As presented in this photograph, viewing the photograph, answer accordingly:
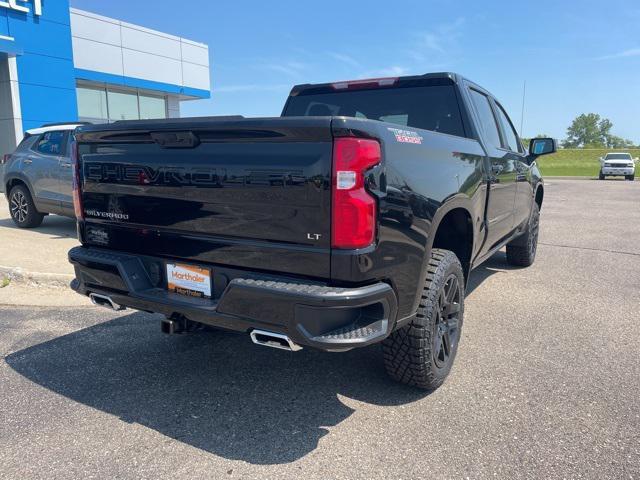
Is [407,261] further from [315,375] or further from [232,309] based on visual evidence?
[315,375]

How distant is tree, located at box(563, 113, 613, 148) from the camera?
136000mm

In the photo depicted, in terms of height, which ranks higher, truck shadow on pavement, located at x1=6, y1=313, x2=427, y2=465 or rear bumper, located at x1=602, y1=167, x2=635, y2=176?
rear bumper, located at x1=602, y1=167, x2=635, y2=176

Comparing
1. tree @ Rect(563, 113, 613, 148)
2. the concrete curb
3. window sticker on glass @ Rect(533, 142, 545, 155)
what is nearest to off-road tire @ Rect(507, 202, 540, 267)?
window sticker on glass @ Rect(533, 142, 545, 155)

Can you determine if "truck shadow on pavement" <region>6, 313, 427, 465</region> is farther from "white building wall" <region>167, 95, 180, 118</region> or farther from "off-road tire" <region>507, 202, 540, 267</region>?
"white building wall" <region>167, 95, 180, 118</region>

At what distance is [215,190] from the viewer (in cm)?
268

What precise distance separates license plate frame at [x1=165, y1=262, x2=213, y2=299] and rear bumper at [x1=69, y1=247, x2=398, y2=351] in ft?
0.12

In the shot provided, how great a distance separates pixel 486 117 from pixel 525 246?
2433mm

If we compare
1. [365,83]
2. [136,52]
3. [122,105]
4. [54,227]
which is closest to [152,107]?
[122,105]

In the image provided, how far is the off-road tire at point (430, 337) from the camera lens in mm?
2908

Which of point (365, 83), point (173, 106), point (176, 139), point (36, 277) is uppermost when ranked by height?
point (173, 106)

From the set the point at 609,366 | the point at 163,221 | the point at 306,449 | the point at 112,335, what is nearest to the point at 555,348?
the point at 609,366

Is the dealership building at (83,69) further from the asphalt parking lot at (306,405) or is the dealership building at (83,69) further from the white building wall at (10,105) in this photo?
the asphalt parking lot at (306,405)

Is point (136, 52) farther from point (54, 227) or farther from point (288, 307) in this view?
point (288, 307)

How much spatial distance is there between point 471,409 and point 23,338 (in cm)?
349
